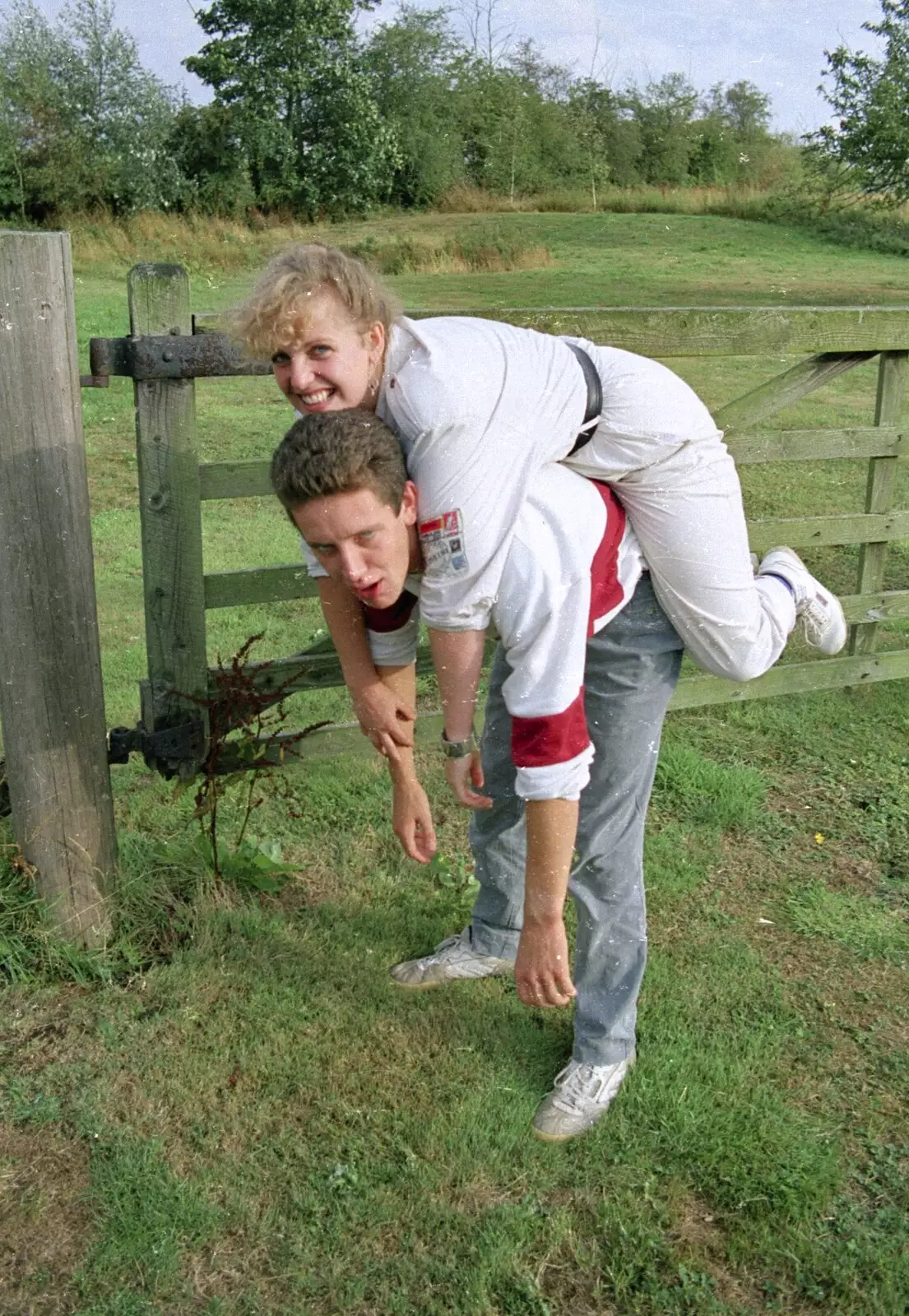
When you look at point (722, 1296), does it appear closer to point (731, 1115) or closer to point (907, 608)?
point (731, 1115)

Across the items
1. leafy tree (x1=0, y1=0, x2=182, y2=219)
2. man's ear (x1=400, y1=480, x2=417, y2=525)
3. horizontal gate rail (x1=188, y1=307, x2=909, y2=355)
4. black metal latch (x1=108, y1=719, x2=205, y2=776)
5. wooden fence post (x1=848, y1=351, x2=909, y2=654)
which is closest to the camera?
man's ear (x1=400, y1=480, x2=417, y2=525)

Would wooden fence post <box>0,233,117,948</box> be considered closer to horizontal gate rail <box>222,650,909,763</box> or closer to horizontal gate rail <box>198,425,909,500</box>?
horizontal gate rail <box>222,650,909,763</box>

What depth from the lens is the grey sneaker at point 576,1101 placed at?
107 inches

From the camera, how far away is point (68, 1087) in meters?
2.81

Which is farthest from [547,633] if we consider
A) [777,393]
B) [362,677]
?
[777,393]

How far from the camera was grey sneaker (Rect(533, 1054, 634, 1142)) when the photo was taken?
2.71 meters

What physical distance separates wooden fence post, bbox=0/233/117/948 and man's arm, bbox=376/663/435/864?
86 centimetres

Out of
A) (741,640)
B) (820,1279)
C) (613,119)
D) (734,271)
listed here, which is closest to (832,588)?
(741,640)

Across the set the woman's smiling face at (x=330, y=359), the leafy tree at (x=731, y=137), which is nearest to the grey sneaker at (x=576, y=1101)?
the woman's smiling face at (x=330, y=359)

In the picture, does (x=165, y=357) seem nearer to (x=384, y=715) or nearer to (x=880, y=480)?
(x=384, y=715)

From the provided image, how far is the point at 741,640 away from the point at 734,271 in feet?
71.4

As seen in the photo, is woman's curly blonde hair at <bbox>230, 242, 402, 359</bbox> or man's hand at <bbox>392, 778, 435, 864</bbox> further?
man's hand at <bbox>392, 778, 435, 864</bbox>

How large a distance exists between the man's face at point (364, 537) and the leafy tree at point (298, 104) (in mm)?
34253

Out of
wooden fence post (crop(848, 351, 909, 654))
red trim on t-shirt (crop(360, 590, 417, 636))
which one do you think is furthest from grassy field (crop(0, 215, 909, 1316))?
red trim on t-shirt (crop(360, 590, 417, 636))
